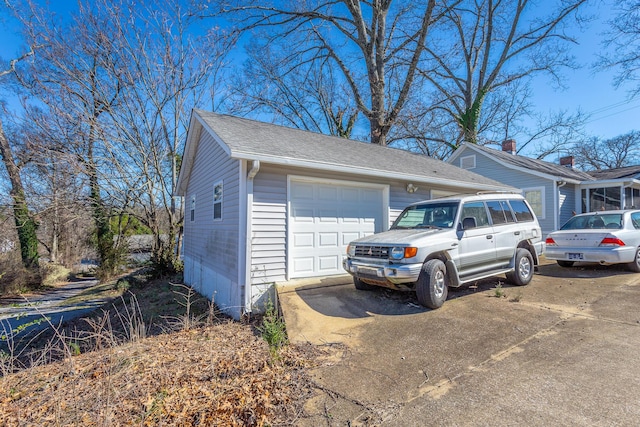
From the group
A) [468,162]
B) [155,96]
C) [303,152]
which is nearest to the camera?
[303,152]

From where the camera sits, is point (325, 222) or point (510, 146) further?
point (510, 146)

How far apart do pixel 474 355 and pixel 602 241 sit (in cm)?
572

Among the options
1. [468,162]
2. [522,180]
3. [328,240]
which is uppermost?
[468,162]

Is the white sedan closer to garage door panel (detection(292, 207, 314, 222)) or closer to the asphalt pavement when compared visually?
garage door panel (detection(292, 207, 314, 222))

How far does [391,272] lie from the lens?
4.80 meters

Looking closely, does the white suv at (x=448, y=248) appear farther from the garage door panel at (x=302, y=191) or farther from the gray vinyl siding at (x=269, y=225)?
the garage door panel at (x=302, y=191)

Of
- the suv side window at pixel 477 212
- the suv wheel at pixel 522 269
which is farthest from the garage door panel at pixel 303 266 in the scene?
the suv wheel at pixel 522 269

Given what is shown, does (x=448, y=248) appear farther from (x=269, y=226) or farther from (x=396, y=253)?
(x=269, y=226)

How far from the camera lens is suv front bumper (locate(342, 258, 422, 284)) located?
15.5 ft

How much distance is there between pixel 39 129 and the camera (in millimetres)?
12328

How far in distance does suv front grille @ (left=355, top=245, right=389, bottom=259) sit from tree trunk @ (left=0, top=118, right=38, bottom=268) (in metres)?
15.2

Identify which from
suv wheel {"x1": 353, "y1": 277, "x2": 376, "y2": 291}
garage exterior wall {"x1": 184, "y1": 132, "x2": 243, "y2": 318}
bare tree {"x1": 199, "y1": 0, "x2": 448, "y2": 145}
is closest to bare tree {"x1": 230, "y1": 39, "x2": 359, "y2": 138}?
bare tree {"x1": 199, "y1": 0, "x2": 448, "y2": 145}

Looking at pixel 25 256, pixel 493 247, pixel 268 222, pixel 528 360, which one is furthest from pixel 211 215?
pixel 25 256

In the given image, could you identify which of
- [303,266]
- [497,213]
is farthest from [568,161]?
[303,266]
